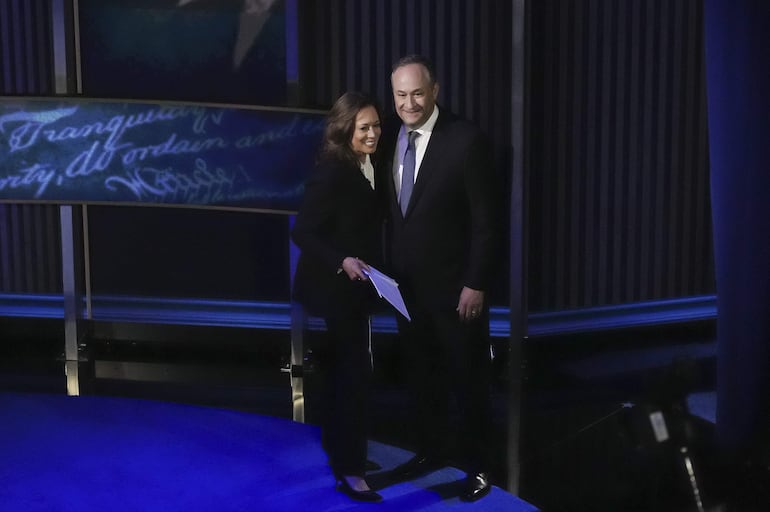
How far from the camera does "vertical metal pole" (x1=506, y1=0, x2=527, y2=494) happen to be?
452 cm

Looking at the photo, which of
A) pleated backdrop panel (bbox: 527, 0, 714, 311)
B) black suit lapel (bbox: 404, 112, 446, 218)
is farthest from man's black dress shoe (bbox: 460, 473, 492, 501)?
pleated backdrop panel (bbox: 527, 0, 714, 311)

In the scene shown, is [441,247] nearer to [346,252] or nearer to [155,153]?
[346,252]

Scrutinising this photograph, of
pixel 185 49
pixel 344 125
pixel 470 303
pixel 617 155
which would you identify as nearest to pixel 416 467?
pixel 470 303

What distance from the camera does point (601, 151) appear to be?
16.4ft

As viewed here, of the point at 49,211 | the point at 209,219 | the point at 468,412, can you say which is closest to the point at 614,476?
the point at 468,412

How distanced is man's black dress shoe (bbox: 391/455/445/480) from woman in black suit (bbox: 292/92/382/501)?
0.66 feet

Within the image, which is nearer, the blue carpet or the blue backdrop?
the blue backdrop

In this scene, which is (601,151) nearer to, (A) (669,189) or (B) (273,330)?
(A) (669,189)

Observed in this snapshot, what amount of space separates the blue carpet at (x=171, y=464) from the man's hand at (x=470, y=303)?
62cm

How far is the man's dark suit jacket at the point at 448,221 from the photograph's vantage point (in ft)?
10.8

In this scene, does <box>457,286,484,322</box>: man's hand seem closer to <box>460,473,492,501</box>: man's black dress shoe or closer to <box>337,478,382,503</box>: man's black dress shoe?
<box>460,473,492,501</box>: man's black dress shoe

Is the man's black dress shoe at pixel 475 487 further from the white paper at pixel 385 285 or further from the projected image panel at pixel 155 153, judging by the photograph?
the projected image panel at pixel 155 153

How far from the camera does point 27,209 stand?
5.49 metres

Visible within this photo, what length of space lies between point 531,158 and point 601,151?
0.37m
